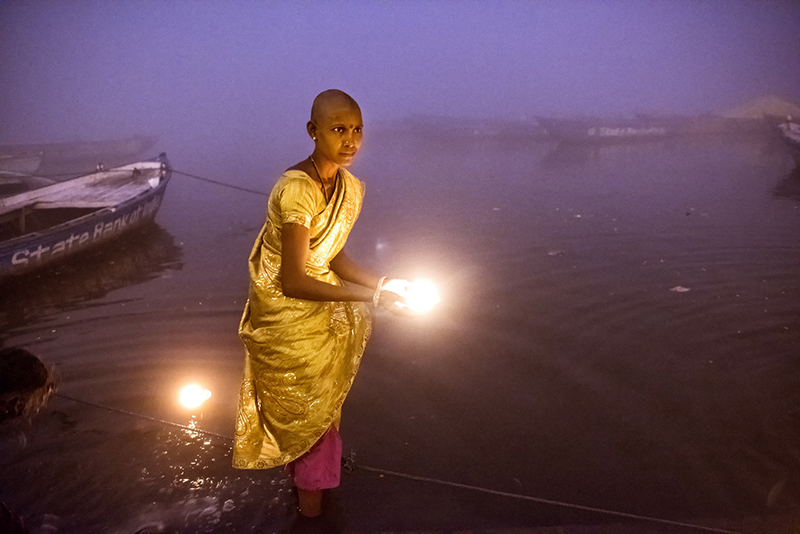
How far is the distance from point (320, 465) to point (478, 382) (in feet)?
6.96

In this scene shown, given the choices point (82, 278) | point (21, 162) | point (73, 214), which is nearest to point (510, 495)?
point (82, 278)

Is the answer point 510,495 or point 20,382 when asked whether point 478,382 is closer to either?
point 510,495

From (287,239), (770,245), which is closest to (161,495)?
(287,239)

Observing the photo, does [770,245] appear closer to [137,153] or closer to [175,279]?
[175,279]

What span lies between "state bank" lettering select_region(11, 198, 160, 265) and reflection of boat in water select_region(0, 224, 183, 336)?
26 cm

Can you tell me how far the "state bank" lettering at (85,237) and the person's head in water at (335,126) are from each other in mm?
6756

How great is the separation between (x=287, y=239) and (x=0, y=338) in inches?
217

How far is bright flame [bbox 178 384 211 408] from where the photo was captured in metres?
3.92

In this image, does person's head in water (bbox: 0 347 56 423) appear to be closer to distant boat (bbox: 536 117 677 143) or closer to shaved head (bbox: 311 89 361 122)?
shaved head (bbox: 311 89 361 122)

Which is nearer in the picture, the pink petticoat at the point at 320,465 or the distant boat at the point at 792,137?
the pink petticoat at the point at 320,465

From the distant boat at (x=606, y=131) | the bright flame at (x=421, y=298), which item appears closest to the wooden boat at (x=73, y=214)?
the bright flame at (x=421, y=298)

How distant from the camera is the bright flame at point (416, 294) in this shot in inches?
83.1

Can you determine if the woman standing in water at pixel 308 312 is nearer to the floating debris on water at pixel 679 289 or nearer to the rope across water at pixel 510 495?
the rope across water at pixel 510 495

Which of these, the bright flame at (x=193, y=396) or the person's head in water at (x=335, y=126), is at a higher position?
the person's head in water at (x=335, y=126)
